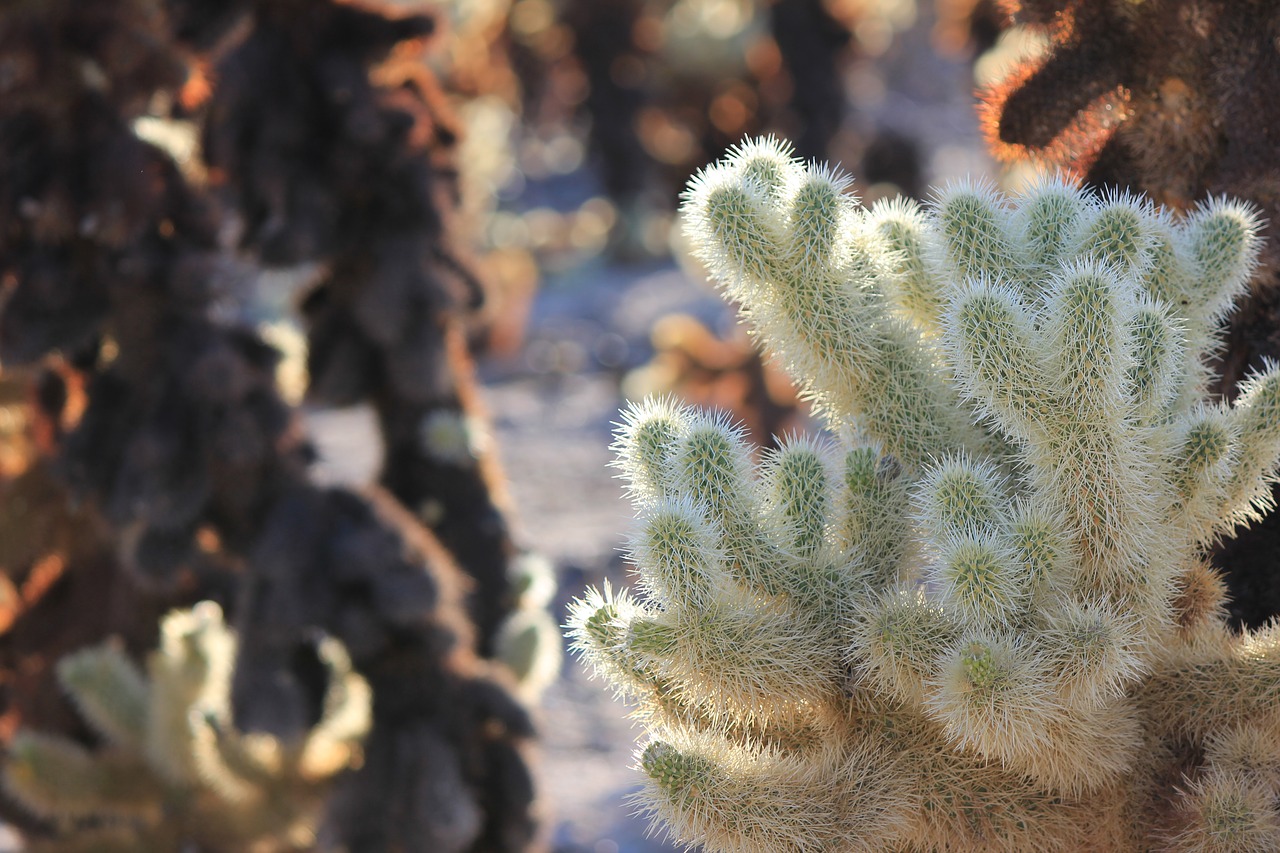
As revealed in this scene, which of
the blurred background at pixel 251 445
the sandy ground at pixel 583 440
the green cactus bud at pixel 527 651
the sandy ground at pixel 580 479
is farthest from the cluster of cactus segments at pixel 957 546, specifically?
the green cactus bud at pixel 527 651

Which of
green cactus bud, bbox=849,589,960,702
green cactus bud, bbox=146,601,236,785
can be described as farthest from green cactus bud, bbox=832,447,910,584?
green cactus bud, bbox=146,601,236,785

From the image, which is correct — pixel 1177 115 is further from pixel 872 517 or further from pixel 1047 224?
pixel 872 517

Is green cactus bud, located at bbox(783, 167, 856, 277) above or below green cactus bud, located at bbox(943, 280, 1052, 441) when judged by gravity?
above

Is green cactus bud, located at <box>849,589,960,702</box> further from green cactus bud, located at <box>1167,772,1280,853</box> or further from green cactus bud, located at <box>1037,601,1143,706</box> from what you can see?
green cactus bud, located at <box>1167,772,1280,853</box>

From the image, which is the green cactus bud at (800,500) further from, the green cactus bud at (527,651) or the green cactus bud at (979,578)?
the green cactus bud at (527,651)

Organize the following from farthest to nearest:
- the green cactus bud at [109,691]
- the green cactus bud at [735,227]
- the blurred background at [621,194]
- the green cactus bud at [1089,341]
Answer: the blurred background at [621,194], the green cactus bud at [109,691], the green cactus bud at [735,227], the green cactus bud at [1089,341]

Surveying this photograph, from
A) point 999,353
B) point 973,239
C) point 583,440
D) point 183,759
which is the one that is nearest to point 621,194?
point 583,440

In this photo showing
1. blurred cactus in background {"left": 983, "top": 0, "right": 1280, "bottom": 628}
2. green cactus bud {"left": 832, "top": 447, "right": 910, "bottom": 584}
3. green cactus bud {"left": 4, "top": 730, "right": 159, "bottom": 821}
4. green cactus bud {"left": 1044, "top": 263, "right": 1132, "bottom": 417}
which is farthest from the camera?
green cactus bud {"left": 4, "top": 730, "right": 159, "bottom": 821}
